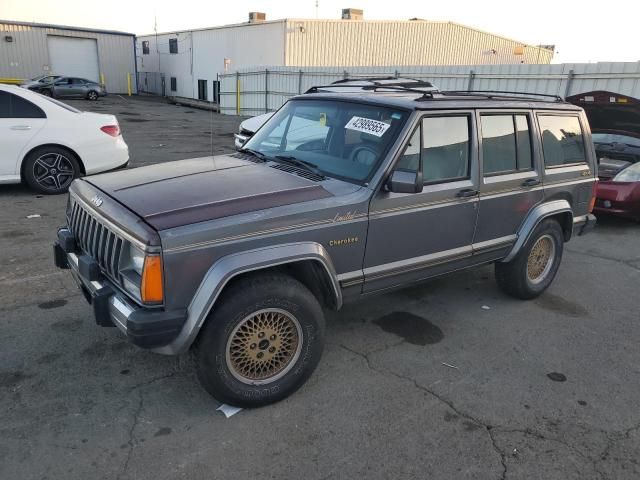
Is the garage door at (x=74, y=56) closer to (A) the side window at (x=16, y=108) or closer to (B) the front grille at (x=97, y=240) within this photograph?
(A) the side window at (x=16, y=108)

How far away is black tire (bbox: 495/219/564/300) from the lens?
451 centimetres

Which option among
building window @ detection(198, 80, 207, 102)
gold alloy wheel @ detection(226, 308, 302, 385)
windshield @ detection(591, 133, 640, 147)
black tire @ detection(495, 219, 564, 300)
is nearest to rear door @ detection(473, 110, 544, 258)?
black tire @ detection(495, 219, 564, 300)

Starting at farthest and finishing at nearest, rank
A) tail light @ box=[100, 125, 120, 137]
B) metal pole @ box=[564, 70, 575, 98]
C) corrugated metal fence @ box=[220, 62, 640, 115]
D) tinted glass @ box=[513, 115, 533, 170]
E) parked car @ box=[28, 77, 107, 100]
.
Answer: parked car @ box=[28, 77, 107, 100], metal pole @ box=[564, 70, 575, 98], corrugated metal fence @ box=[220, 62, 640, 115], tail light @ box=[100, 125, 120, 137], tinted glass @ box=[513, 115, 533, 170]

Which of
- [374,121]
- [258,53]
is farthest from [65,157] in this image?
[258,53]

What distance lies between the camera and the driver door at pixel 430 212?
11.0 ft

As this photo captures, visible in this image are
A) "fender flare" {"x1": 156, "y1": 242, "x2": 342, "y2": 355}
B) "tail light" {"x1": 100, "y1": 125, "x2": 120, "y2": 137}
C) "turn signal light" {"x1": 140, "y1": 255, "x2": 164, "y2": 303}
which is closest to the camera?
"turn signal light" {"x1": 140, "y1": 255, "x2": 164, "y2": 303}

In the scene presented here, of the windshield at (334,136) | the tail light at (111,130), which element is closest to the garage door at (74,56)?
the tail light at (111,130)

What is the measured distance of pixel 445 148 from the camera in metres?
3.69

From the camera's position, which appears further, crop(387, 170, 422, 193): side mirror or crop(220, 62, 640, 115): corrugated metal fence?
crop(220, 62, 640, 115): corrugated metal fence

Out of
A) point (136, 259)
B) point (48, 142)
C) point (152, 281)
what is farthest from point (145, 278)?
point (48, 142)

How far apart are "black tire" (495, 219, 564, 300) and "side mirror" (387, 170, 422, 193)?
179 cm

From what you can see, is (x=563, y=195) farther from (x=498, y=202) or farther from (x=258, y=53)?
(x=258, y=53)

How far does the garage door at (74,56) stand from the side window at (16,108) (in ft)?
110

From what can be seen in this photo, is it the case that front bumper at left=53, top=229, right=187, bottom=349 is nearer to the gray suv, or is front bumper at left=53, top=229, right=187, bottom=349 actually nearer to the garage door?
the gray suv
